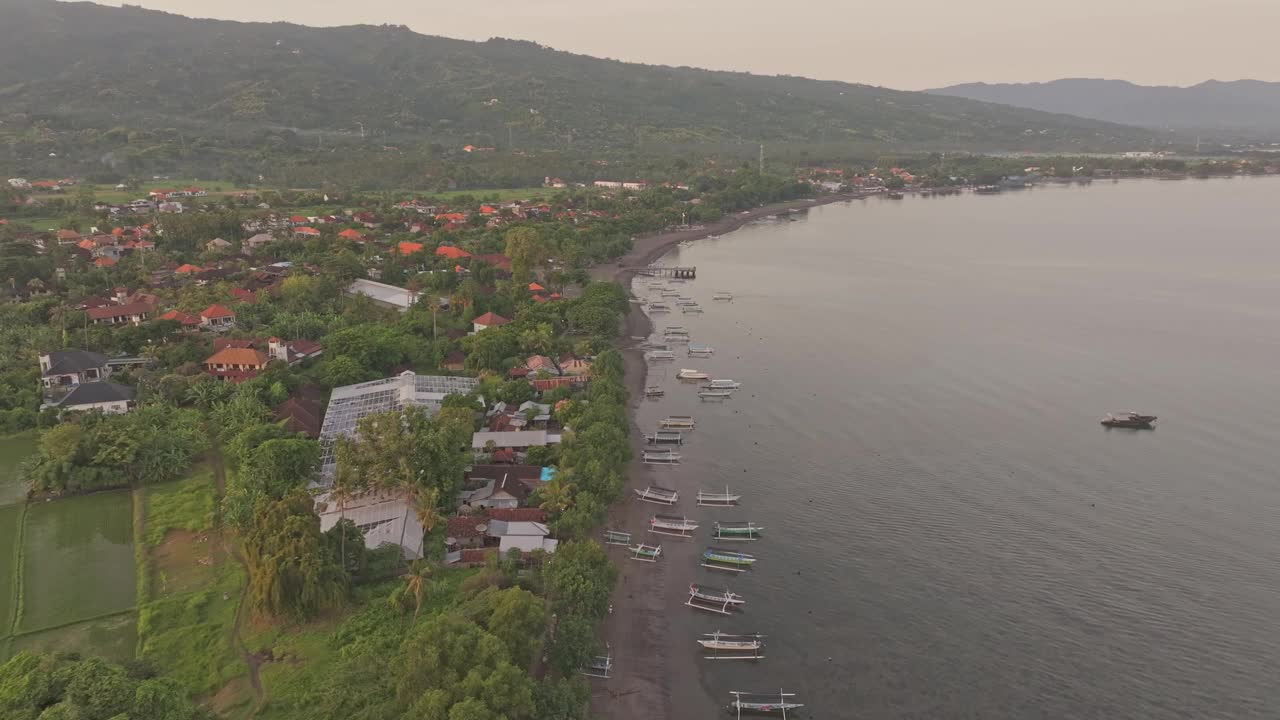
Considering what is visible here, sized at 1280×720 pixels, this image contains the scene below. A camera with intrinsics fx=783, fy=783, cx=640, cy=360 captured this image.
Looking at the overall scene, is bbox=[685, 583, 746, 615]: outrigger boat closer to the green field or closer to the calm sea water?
the calm sea water

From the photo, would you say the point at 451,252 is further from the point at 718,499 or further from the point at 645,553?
the point at 645,553

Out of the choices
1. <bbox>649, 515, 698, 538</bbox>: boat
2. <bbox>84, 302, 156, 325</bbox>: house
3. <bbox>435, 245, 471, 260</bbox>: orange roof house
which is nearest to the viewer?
<bbox>649, 515, 698, 538</bbox>: boat

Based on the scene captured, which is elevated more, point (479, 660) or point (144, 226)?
point (144, 226)

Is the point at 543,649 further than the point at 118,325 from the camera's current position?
No

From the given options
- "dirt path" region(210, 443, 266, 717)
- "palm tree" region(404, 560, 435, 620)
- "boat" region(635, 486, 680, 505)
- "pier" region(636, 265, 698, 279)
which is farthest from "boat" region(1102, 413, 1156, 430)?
"pier" region(636, 265, 698, 279)

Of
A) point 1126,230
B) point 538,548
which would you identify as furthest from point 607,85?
point 538,548

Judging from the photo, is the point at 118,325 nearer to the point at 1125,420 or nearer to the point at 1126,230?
the point at 1125,420

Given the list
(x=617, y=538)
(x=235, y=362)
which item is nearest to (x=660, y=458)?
(x=617, y=538)
